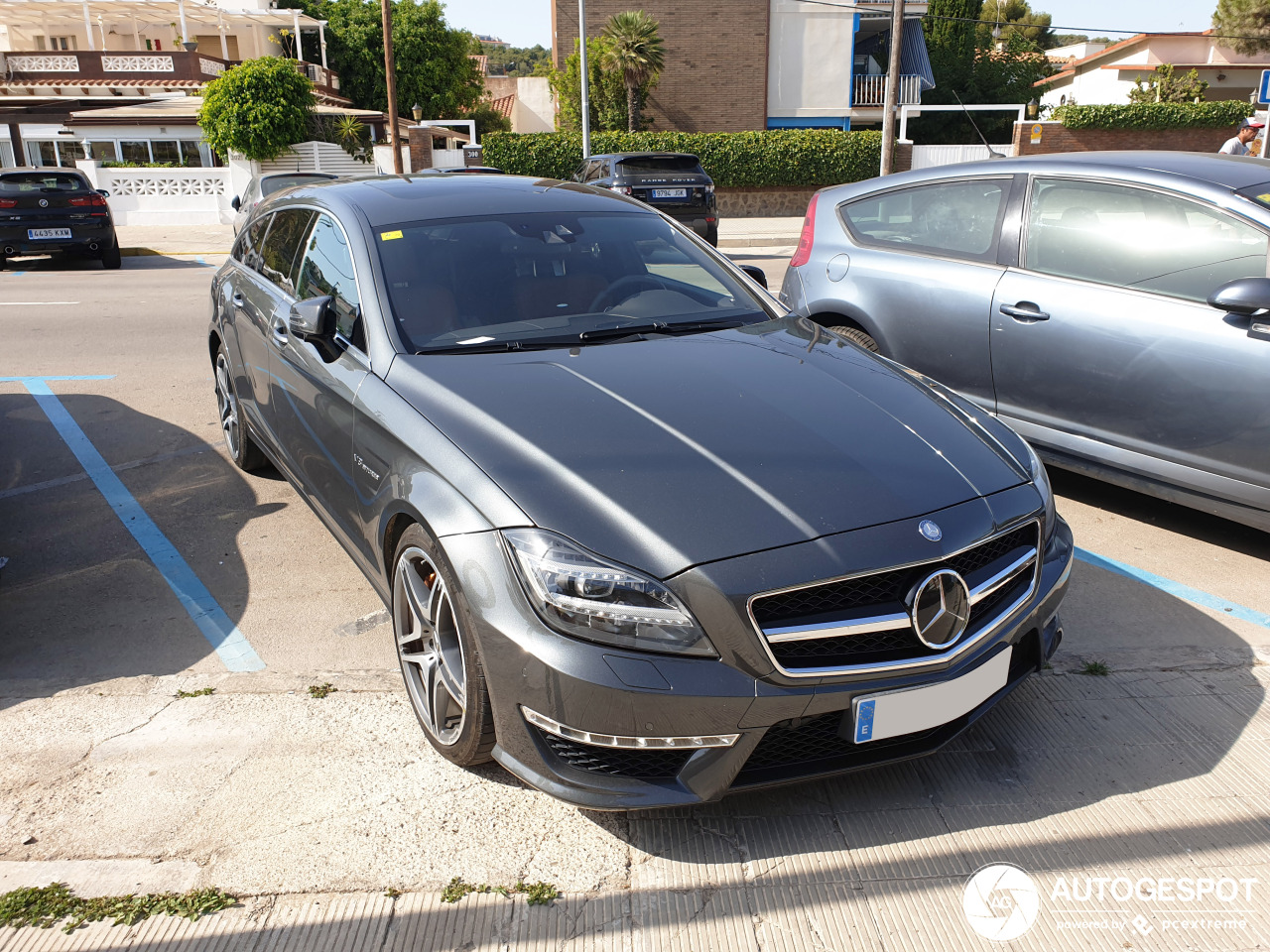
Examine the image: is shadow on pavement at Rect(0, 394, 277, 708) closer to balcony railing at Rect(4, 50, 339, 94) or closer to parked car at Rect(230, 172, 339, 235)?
parked car at Rect(230, 172, 339, 235)

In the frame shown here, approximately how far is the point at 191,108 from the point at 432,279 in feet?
109

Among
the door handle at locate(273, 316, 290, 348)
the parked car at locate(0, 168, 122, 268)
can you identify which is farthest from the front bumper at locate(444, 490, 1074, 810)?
the parked car at locate(0, 168, 122, 268)

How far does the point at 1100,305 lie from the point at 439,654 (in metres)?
3.37

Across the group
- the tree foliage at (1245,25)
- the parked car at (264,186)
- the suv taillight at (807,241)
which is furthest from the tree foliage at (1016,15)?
the suv taillight at (807,241)

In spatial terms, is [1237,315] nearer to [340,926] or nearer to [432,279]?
[432,279]

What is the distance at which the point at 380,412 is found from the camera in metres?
3.23

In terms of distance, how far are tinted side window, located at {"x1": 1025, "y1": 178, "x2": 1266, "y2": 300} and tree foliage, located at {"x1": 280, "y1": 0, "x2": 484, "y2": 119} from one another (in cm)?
4453

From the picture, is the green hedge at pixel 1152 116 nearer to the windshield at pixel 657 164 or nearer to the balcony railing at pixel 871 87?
the balcony railing at pixel 871 87

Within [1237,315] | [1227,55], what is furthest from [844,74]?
[1237,315]

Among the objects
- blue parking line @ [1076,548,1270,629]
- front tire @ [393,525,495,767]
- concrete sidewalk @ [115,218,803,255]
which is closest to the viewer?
front tire @ [393,525,495,767]

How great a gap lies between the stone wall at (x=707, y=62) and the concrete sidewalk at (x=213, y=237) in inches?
321

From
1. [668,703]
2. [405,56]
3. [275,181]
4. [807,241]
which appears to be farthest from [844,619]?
[405,56]

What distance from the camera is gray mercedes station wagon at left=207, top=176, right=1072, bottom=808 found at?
242cm

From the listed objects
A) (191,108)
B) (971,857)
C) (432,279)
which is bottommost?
(971,857)
